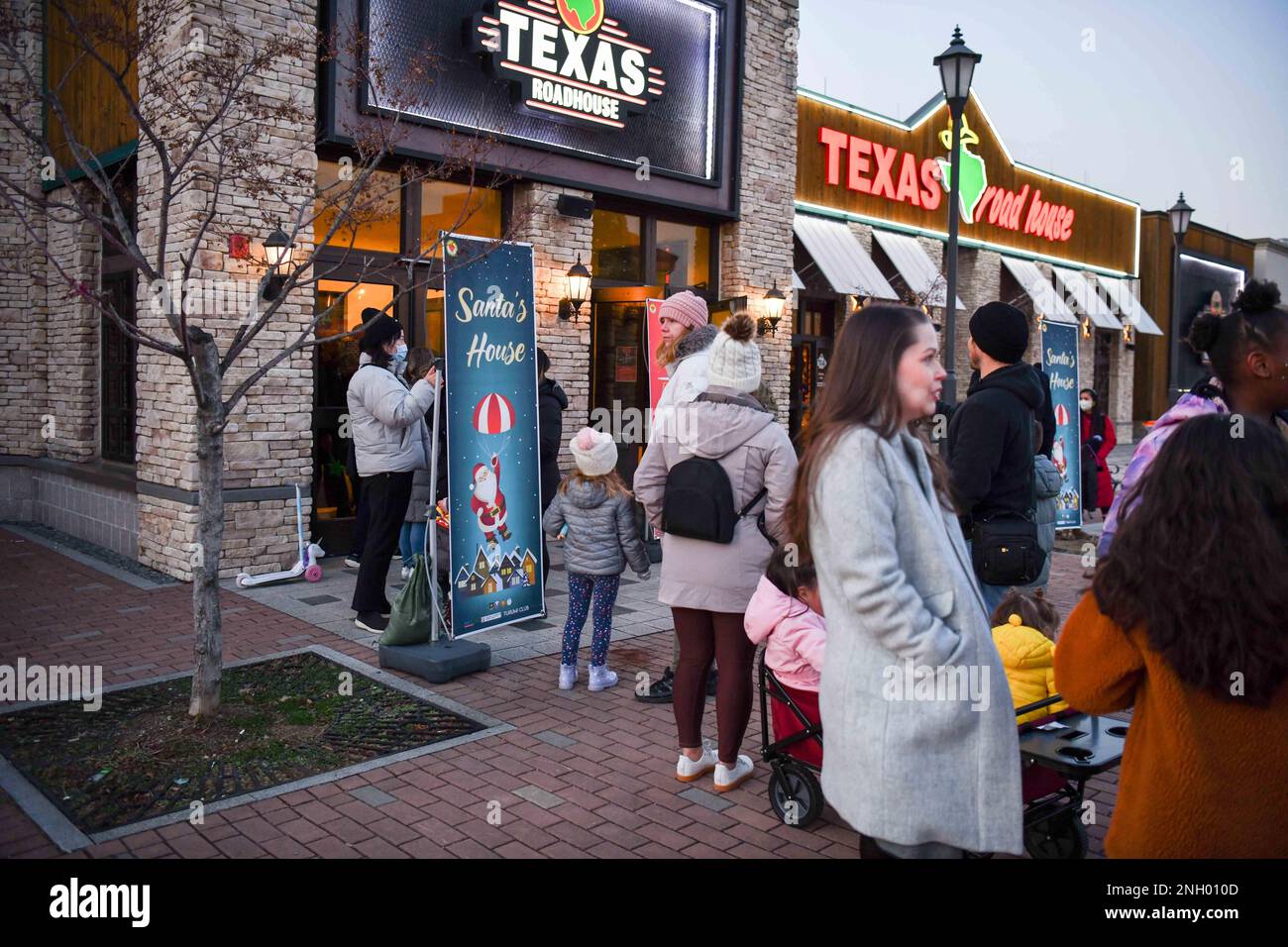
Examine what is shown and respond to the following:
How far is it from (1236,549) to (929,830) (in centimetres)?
97

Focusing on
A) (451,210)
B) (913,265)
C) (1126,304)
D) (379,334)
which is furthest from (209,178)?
(1126,304)

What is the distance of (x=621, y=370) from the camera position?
11648mm

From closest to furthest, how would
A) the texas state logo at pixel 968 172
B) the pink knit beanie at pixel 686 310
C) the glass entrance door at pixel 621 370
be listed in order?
the pink knit beanie at pixel 686 310 < the glass entrance door at pixel 621 370 < the texas state logo at pixel 968 172

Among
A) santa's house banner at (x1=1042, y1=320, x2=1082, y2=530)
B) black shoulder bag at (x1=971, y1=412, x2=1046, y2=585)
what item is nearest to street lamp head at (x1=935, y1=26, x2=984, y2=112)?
santa's house banner at (x1=1042, y1=320, x2=1082, y2=530)

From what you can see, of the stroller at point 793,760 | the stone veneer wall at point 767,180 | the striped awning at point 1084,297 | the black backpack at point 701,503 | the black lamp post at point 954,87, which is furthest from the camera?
the striped awning at point 1084,297

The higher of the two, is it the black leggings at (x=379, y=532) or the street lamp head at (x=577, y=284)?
the street lamp head at (x=577, y=284)

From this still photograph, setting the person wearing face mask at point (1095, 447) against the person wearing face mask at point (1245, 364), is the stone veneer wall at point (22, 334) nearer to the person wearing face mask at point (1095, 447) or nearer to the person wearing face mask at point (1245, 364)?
the person wearing face mask at point (1245, 364)

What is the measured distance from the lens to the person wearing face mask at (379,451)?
22.9 ft

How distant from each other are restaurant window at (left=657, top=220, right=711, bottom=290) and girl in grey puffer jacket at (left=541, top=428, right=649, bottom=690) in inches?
285

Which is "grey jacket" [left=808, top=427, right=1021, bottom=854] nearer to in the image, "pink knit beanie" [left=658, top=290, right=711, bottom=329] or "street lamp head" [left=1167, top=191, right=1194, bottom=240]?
"pink knit beanie" [left=658, top=290, right=711, bottom=329]

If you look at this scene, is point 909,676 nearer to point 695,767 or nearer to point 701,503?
point 701,503

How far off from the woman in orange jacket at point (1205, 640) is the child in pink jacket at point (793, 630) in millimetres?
1734

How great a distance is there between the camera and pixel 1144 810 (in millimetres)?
2248

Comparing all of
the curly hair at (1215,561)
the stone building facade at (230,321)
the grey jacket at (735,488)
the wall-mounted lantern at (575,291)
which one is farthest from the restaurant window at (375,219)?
the curly hair at (1215,561)
